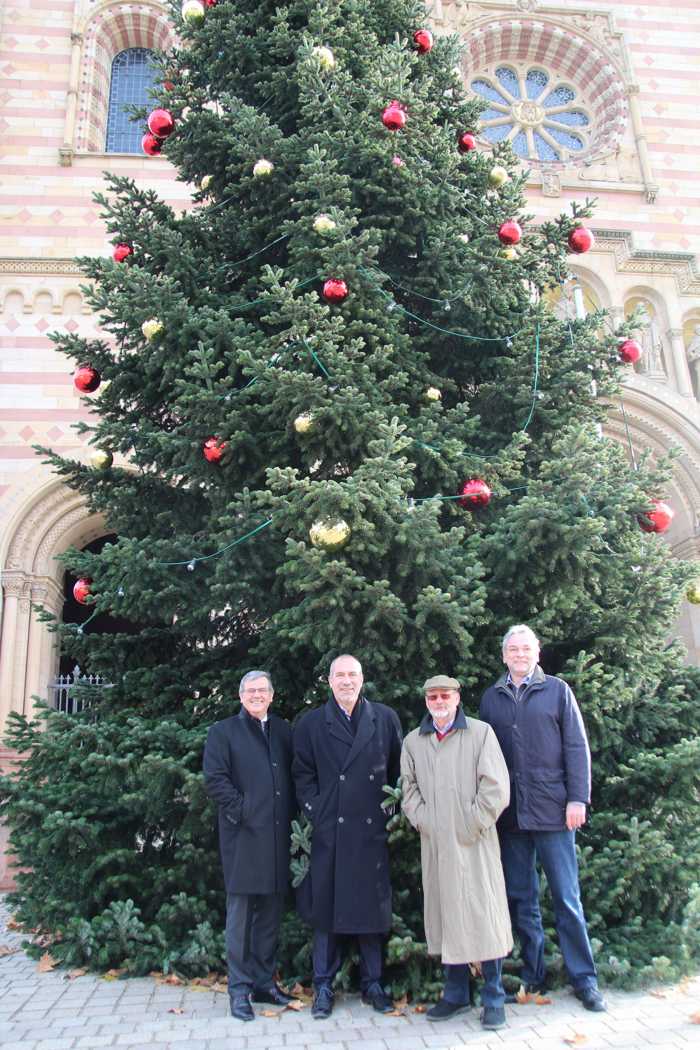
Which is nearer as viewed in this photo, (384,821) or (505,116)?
(384,821)

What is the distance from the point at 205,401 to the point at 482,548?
187cm

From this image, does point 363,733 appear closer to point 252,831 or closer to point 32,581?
point 252,831

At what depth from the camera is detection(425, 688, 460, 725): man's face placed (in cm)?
392

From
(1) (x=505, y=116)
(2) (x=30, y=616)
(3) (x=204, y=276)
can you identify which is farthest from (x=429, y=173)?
(1) (x=505, y=116)

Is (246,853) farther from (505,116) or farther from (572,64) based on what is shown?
(572,64)

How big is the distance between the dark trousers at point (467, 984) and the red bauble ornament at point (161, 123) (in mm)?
5701

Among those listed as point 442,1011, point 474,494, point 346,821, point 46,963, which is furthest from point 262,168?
point 46,963

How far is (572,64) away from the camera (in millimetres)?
15414

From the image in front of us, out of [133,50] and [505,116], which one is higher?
[133,50]

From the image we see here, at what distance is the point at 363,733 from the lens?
419cm

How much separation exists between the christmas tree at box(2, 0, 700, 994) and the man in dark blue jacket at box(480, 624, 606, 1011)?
0.31 meters

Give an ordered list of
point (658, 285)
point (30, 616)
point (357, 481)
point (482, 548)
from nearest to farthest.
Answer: point (357, 481) < point (482, 548) < point (30, 616) < point (658, 285)

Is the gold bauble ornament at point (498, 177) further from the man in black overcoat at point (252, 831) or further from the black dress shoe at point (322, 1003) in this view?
the black dress shoe at point (322, 1003)

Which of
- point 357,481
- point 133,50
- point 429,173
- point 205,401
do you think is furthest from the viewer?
point 133,50
